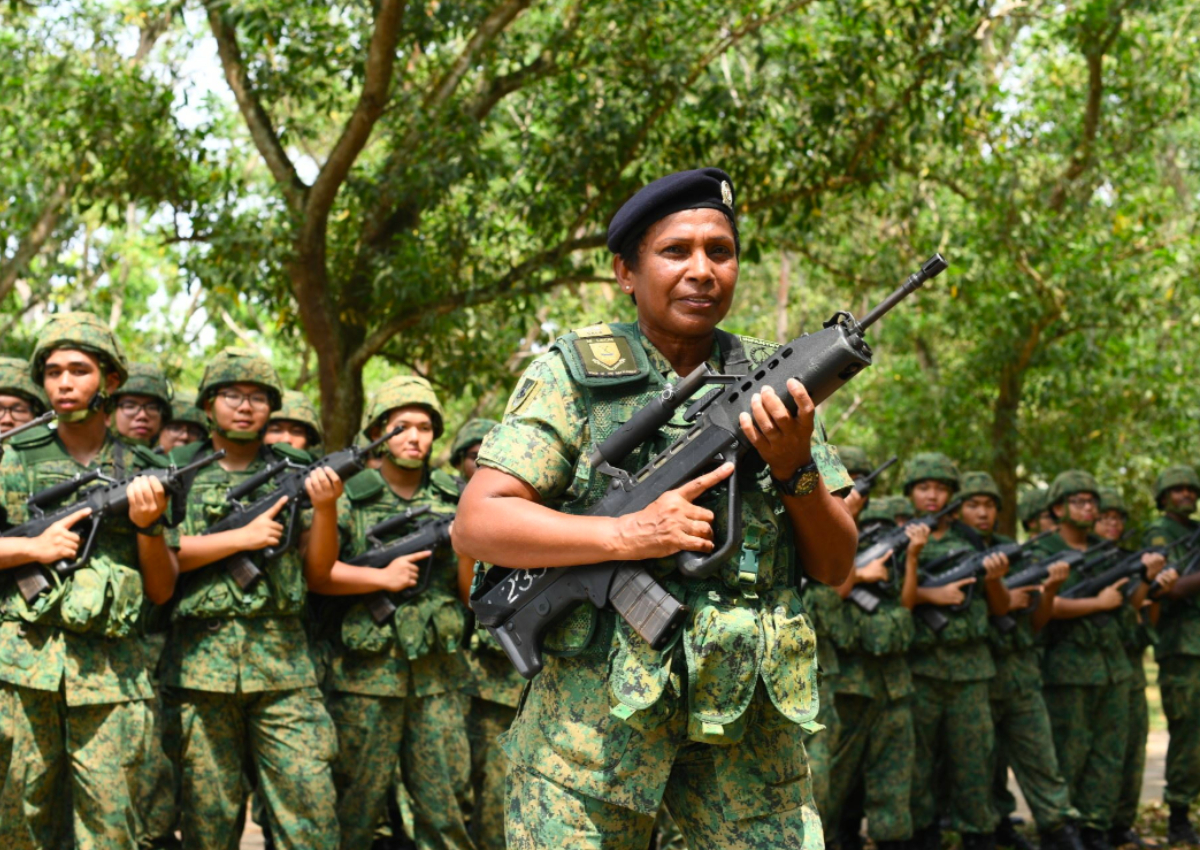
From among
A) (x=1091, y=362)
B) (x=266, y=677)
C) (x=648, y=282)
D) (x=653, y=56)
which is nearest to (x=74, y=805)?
(x=266, y=677)

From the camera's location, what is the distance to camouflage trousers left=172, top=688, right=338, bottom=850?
18.6 ft

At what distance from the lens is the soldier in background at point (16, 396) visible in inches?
222

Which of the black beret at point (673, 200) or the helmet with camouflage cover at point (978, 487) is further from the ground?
the helmet with camouflage cover at point (978, 487)

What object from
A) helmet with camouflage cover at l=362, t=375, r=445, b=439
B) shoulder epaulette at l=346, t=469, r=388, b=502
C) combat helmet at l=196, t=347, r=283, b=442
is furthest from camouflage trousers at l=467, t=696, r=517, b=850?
combat helmet at l=196, t=347, r=283, b=442

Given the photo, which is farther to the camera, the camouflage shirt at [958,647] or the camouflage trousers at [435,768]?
the camouflage shirt at [958,647]

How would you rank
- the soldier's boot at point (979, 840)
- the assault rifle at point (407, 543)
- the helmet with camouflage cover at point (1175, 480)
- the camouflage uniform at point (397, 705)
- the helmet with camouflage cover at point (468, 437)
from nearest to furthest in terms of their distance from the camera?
the camouflage uniform at point (397, 705) → the assault rifle at point (407, 543) → the helmet with camouflage cover at point (468, 437) → the soldier's boot at point (979, 840) → the helmet with camouflage cover at point (1175, 480)

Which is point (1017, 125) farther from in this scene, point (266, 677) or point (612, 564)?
point (612, 564)

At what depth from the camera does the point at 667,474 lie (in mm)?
2990

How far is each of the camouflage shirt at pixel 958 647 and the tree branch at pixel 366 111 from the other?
431 centimetres

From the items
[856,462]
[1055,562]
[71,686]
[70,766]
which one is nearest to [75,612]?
[71,686]

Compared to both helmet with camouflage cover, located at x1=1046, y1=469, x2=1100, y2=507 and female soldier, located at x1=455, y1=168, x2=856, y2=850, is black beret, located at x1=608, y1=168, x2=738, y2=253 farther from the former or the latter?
helmet with camouflage cover, located at x1=1046, y1=469, x2=1100, y2=507

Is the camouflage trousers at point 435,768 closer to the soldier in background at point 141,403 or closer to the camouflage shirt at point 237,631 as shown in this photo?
the camouflage shirt at point 237,631

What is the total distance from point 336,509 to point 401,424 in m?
0.63

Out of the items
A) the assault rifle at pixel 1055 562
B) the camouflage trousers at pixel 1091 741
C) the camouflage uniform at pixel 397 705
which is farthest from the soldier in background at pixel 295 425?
the camouflage trousers at pixel 1091 741
